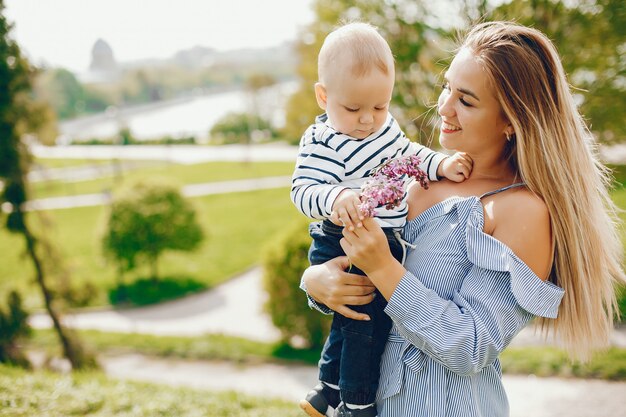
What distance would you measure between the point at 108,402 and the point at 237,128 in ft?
165

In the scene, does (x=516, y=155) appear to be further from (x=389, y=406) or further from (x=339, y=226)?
(x=389, y=406)

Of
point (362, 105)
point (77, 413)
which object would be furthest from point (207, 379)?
point (362, 105)

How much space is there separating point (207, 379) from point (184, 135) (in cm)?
4540

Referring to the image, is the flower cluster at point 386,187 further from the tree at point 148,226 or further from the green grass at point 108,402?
the tree at point 148,226

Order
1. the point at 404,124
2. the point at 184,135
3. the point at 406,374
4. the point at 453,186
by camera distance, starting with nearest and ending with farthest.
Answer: the point at 406,374
the point at 453,186
the point at 404,124
the point at 184,135

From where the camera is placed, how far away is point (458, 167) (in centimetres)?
193

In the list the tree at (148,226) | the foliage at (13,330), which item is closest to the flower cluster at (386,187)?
the foliage at (13,330)

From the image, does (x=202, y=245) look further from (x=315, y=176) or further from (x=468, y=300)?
(x=468, y=300)

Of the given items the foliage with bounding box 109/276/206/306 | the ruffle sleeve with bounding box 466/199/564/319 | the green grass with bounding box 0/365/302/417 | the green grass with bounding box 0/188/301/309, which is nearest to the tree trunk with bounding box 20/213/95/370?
the green grass with bounding box 0/188/301/309

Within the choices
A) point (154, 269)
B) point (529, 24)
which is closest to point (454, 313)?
point (529, 24)

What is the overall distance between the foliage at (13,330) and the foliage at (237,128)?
41.8m

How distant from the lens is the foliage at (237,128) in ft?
166

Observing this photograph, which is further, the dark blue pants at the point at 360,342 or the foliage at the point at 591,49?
the foliage at the point at 591,49

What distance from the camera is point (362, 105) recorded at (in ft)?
6.01
